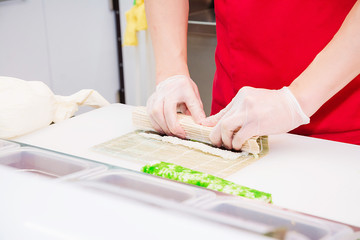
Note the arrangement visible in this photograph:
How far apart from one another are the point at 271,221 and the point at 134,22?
9.27 ft

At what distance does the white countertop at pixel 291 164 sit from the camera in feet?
3.14

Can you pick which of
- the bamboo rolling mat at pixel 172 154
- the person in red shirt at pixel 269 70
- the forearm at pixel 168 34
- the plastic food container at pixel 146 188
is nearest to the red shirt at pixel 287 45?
the person in red shirt at pixel 269 70

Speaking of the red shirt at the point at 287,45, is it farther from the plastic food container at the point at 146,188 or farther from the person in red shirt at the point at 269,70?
the plastic food container at the point at 146,188

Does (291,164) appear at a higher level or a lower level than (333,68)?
lower

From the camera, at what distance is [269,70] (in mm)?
1436

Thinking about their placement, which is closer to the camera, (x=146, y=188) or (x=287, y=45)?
(x=146, y=188)

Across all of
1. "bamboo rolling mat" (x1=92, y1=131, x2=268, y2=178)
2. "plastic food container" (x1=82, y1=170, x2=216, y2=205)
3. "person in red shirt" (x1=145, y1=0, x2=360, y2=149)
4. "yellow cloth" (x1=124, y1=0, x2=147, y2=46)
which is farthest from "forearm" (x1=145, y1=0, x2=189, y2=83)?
"yellow cloth" (x1=124, y1=0, x2=147, y2=46)

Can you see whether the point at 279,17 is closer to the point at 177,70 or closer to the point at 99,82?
the point at 177,70

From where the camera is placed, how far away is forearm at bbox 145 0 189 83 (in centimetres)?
151

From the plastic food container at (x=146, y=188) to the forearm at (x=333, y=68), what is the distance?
0.59 metres

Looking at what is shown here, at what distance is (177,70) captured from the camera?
1.49 meters

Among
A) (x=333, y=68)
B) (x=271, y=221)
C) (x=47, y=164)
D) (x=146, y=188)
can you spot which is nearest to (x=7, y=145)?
(x=47, y=164)

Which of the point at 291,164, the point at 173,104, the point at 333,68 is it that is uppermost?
the point at 333,68

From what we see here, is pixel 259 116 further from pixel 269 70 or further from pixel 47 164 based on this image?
pixel 47 164
